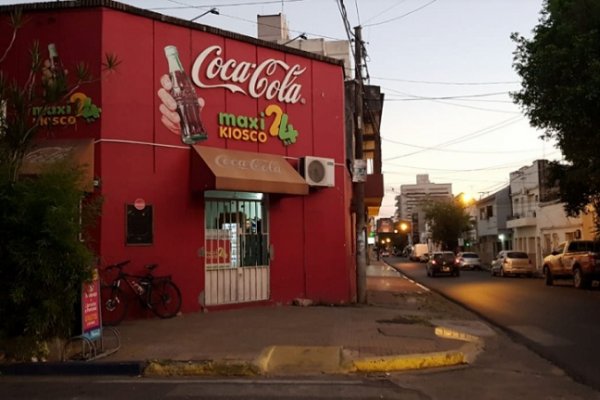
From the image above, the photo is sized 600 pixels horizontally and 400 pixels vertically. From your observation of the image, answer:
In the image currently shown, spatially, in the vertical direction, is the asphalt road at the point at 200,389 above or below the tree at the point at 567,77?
below

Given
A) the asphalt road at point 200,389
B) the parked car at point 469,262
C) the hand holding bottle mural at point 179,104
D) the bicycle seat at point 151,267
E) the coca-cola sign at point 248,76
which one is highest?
the coca-cola sign at point 248,76

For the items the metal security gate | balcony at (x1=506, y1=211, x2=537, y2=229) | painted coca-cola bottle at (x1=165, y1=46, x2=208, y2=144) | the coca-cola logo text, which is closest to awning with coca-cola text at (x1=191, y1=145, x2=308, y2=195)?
the coca-cola logo text

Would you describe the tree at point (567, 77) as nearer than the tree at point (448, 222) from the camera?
Yes

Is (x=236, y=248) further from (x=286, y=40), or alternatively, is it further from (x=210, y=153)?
(x=286, y=40)

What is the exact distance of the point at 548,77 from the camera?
17438 millimetres

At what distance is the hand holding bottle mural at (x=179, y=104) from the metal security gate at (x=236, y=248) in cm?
143

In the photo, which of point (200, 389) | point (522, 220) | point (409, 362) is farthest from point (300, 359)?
point (522, 220)

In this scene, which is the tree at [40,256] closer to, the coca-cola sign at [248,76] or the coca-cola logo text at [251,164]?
the coca-cola logo text at [251,164]

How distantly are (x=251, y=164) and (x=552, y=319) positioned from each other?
24.9ft

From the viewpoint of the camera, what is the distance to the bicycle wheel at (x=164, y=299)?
12.1 meters

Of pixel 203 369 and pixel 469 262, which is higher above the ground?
pixel 203 369

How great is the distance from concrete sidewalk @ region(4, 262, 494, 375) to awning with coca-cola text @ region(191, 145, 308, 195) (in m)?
2.65

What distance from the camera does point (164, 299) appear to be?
476 inches

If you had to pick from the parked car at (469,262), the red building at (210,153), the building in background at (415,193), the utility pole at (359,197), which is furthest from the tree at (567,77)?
the building in background at (415,193)
